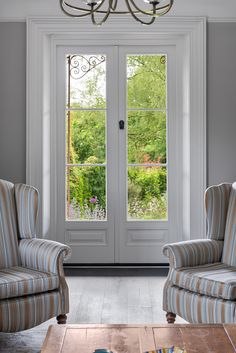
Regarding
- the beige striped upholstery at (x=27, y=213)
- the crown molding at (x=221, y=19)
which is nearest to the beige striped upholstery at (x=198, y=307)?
the beige striped upholstery at (x=27, y=213)

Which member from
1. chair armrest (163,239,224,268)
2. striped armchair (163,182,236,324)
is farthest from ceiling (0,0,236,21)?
chair armrest (163,239,224,268)

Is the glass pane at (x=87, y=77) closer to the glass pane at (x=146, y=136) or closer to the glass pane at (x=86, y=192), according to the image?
the glass pane at (x=146, y=136)

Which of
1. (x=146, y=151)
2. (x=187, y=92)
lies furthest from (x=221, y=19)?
(x=146, y=151)

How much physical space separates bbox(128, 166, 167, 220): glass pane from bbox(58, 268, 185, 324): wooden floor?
0.59 metres

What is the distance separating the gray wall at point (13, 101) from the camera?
16.0ft

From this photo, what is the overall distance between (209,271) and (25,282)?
1.10 meters

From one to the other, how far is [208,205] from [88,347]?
5.66 feet

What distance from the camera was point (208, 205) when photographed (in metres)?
3.68

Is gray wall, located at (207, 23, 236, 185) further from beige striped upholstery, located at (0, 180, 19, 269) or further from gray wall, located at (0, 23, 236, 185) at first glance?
beige striped upholstery, located at (0, 180, 19, 269)

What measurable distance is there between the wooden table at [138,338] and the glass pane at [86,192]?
2.79m

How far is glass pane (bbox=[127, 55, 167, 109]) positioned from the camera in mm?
5145

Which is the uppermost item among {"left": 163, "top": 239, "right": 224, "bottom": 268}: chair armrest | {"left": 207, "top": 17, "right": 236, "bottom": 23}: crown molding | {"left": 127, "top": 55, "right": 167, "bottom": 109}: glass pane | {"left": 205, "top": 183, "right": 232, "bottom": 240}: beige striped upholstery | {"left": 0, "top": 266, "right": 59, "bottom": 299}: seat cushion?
{"left": 207, "top": 17, "right": 236, "bottom": 23}: crown molding

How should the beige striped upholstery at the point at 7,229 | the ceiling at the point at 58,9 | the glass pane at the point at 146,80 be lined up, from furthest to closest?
the glass pane at the point at 146,80
the ceiling at the point at 58,9
the beige striped upholstery at the point at 7,229

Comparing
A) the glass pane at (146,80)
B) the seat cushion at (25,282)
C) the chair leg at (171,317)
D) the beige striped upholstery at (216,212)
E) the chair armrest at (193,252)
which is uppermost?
the glass pane at (146,80)
